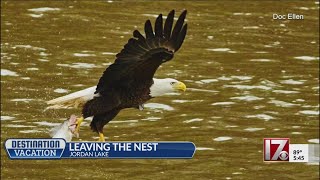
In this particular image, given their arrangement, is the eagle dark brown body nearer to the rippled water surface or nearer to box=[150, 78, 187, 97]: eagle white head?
box=[150, 78, 187, 97]: eagle white head

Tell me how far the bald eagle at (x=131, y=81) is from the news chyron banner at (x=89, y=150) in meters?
0.21

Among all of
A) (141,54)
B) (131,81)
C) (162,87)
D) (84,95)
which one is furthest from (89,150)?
(141,54)

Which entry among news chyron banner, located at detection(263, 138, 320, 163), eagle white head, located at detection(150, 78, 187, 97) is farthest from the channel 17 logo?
eagle white head, located at detection(150, 78, 187, 97)

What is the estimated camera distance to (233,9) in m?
32.9

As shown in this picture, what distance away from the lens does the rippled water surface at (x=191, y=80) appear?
62.2 ft

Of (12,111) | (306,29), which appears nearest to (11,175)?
(12,111)

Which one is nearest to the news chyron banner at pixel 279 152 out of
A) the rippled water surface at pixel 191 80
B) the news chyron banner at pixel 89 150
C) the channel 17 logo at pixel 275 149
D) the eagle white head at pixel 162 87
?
the channel 17 logo at pixel 275 149

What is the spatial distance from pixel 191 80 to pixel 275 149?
1291 cm

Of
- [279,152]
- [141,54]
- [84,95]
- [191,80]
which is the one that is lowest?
[191,80]

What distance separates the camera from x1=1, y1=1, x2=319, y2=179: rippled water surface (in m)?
19.0

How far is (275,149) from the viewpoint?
11461 millimetres

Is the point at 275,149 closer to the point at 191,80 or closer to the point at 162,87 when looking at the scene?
the point at 162,87

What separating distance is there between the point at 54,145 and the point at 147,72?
1011mm

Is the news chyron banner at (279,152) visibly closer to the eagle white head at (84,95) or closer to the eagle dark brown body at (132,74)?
the eagle white head at (84,95)
